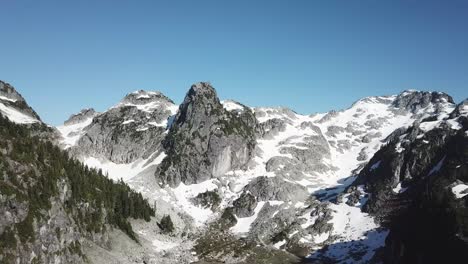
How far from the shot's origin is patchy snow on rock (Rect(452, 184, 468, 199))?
11446 centimetres

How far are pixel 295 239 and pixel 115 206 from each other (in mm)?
63138

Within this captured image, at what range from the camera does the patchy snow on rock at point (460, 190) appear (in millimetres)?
114463

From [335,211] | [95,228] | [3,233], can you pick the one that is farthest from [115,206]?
[335,211]

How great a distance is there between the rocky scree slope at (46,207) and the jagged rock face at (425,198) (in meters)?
80.3

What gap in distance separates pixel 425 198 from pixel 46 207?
95.4 meters

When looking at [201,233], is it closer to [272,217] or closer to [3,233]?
[272,217]

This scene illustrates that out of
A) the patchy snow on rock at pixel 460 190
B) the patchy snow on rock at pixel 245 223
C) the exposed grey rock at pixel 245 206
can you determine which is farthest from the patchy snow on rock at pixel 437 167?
the exposed grey rock at pixel 245 206

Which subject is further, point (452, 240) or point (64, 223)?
point (64, 223)

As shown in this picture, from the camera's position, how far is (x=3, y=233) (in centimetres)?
9531

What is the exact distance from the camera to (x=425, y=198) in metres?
120

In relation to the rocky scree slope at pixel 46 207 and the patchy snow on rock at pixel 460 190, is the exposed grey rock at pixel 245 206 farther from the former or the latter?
the patchy snow on rock at pixel 460 190

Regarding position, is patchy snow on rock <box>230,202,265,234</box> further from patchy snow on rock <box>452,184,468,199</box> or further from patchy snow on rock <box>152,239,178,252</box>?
patchy snow on rock <box>452,184,468,199</box>

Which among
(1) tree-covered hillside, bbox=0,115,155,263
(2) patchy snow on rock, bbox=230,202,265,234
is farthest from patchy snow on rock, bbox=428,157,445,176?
(1) tree-covered hillside, bbox=0,115,155,263

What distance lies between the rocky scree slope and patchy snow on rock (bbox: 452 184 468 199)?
9373cm
